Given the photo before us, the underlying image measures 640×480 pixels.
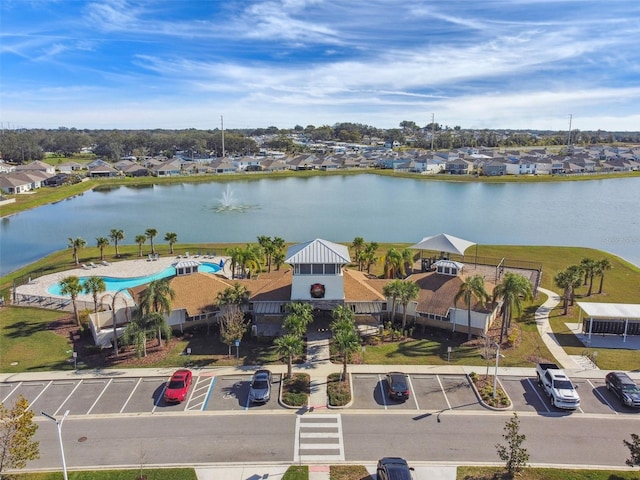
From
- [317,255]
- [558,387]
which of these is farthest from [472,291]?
[317,255]

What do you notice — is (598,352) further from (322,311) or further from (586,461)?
(322,311)

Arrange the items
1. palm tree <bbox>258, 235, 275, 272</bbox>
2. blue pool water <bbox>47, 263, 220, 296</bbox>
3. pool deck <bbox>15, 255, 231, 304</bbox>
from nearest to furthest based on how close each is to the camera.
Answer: pool deck <bbox>15, 255, 231, 304</bbox>, blue pool water <bbox>47, 263, 220, 296</bbox>, palm tree <bbox>258, 235, 275, 272</bbox>

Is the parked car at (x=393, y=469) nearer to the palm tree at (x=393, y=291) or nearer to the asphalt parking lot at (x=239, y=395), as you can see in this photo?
the asphalt parking lot at (x=239, y=395)

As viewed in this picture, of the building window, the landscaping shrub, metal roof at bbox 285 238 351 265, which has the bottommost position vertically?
the landscaping shrub

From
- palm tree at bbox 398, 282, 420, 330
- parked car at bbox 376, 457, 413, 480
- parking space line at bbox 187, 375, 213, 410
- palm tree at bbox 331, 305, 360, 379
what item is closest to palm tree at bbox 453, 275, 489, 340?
palm tree at bbox 398, 282, 420, 330

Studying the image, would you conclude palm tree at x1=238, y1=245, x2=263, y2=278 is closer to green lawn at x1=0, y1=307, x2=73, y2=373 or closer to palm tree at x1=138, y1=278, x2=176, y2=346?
palm tree at x1=138, y1=278, x2=176, y2=346

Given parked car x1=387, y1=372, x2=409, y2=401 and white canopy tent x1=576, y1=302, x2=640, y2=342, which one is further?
white canopy tent x1=576, y1=302, x2=640, y2=342

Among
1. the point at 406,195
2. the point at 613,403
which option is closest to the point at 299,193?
the point at 406,195
